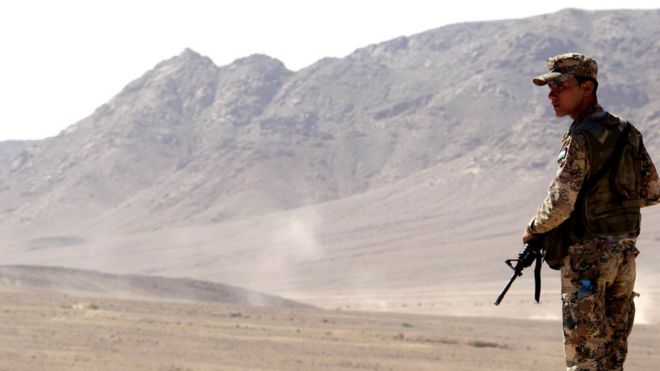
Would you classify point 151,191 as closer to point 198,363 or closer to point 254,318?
point 254,318

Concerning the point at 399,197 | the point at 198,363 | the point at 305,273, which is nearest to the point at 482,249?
the point at 305,273

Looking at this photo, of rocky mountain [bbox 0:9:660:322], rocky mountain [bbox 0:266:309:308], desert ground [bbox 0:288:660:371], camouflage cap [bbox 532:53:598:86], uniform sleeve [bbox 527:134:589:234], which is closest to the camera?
uniform sleeve [bbox 527:134:589:234]

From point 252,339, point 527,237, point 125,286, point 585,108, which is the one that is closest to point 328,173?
point 125,286

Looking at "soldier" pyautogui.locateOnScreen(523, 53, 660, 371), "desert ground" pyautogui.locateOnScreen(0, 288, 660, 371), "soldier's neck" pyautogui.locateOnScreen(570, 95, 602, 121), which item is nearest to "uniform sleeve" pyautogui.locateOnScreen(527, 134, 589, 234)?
"soldier" pyautogui.locateOnScreen(523, 53, 660, 371)

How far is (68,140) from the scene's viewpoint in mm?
192875

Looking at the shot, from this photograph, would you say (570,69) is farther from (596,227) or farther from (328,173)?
(328,173)

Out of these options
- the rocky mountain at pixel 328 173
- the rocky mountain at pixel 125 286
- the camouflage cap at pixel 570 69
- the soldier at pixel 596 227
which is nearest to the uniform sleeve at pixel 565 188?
the soldier at pixel 596 227

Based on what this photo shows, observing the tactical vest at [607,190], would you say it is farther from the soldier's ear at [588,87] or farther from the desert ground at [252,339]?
the desert ground at [252,339]

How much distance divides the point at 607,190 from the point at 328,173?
153m

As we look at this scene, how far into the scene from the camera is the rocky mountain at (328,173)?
115m

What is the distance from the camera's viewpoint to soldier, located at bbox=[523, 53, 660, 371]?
5363mm

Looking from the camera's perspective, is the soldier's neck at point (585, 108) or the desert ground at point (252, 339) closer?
the soldier's neck at point (585, 108)

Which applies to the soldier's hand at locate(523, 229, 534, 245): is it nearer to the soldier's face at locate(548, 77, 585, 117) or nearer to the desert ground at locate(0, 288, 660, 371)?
the soldier's face at locate(548, 77, 585, 117)

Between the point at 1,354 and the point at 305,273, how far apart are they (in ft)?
266
